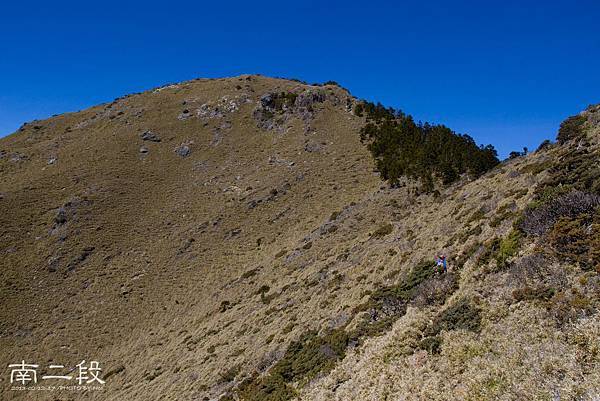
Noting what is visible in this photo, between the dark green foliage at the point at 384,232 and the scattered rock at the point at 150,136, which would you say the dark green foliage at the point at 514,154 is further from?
the scattered rock at the point at 150,136

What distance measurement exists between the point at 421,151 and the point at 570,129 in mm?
29184

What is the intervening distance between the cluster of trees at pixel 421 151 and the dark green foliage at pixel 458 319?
3356 centimetres

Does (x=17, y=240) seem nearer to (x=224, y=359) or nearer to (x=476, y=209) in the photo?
(x=224, y=359)

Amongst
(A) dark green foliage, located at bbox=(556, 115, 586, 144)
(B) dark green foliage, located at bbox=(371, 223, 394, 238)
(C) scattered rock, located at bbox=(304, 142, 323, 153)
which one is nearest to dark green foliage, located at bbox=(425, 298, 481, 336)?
(B) dark green foliage, located at bbox=(371, 223, 394, 238)

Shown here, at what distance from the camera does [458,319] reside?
599 inches

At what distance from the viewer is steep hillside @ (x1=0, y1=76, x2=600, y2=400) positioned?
1383 cm

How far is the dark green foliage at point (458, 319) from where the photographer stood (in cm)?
1452

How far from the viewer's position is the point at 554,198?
1861cm

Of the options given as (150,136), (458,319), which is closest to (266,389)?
(458,319)

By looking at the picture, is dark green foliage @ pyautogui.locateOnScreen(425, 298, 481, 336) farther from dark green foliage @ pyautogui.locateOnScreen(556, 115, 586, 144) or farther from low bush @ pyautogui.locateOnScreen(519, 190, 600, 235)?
dark green foliage @ pyautogui.locateOnScreen(556, 115, 586, 144)

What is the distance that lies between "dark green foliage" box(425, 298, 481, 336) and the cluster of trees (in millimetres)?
33558

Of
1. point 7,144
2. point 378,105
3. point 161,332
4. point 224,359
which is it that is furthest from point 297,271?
point 7,144

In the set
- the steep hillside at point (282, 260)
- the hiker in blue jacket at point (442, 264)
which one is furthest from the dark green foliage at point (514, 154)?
the hiker in blue jacket at point (442, 264)

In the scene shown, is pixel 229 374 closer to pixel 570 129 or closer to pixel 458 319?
pixel 458 319
